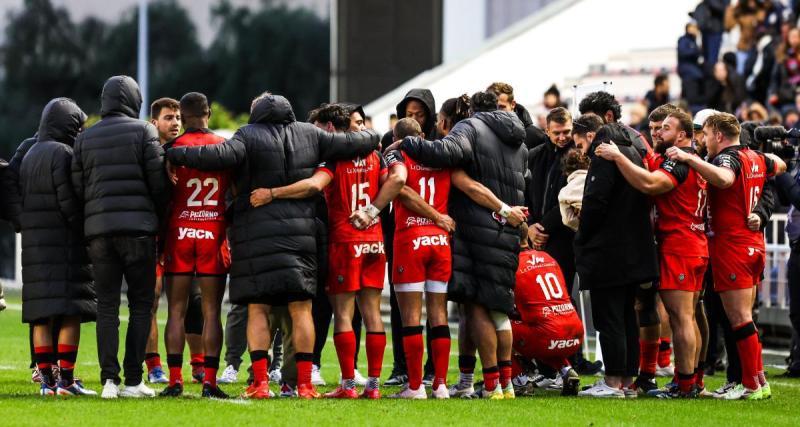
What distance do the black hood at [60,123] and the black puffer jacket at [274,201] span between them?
3.44 feet

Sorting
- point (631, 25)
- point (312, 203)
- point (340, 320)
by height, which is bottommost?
point (340, 320)

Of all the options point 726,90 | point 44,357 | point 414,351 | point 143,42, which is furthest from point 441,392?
point 143,42

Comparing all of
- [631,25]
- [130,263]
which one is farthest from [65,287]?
[631,25]

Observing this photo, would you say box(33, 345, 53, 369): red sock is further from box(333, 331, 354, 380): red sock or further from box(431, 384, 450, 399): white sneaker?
box(431, 384, 450, 399): white sneaker

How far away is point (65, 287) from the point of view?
11469mm

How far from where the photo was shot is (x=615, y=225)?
11.8 metres

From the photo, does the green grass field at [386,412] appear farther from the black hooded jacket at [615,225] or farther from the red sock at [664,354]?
the red sock at [664,354]

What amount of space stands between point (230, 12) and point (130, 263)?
115 feet

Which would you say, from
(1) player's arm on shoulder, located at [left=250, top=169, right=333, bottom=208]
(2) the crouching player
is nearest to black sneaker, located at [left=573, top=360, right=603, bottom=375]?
(2) the crouching player

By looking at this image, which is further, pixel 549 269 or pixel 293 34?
pixel 293 34

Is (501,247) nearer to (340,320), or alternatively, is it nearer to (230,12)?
(340,320)

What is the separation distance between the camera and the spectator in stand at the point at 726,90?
70.4 ft

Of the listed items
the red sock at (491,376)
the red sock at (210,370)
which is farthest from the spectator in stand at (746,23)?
the red sock at (210,370)

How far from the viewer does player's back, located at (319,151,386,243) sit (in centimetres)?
1136
